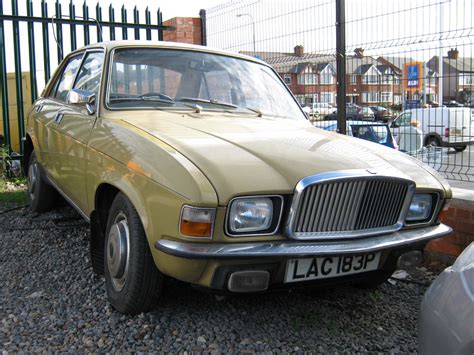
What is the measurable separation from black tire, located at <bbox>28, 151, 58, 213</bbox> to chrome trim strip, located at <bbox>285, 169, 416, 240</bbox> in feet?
10.7

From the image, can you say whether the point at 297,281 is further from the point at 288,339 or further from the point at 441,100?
the point at 441,100

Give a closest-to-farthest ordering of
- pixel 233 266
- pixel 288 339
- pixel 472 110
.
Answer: pixel 233 266 < pixel 288 339 < pixel 472 110

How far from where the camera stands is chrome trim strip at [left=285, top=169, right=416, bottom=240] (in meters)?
2.54

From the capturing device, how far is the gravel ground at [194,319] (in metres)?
2.81

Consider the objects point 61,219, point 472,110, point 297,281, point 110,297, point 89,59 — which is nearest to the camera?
point 297,281

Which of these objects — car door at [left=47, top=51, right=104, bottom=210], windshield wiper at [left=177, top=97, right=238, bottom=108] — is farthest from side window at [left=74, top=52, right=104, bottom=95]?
windshield wiper at [left=177, top=97, right=238, bottom=108]

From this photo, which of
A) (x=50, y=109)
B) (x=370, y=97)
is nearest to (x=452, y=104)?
(x=370, y=97)

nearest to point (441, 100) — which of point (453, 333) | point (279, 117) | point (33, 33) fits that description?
point (279, 117)

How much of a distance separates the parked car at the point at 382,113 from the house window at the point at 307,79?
0.78 metres

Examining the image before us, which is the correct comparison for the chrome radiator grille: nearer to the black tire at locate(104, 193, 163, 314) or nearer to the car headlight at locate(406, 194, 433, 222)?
the car headlight at locate(406, 194, 433, 222)

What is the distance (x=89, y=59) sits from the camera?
14.3 feet

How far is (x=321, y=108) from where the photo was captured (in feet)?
19.1

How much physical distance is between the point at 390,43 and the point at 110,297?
3531mm

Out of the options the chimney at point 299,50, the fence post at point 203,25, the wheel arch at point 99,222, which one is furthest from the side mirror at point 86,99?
the fence post at point 203,25
